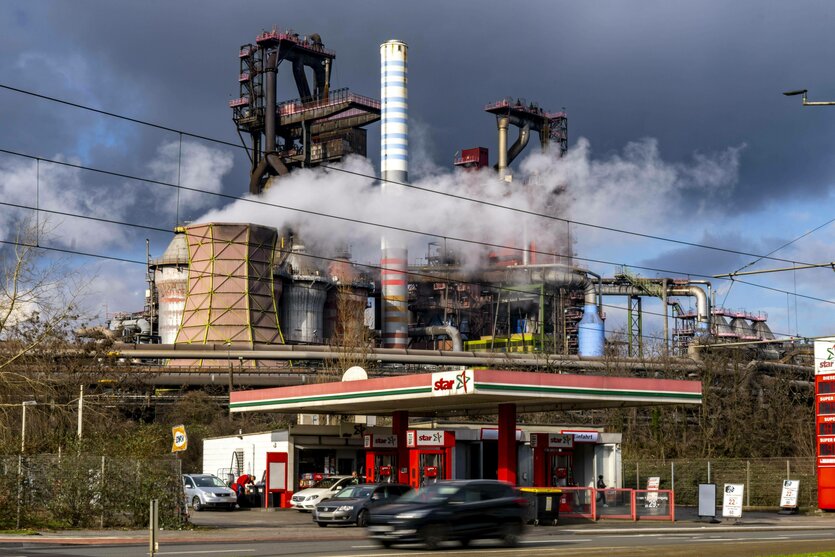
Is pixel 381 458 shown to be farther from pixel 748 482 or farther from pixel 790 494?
pixel 790 494

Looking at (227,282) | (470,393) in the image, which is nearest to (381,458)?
(470,393)

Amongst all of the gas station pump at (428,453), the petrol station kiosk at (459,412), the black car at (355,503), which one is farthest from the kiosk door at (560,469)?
the black car at (355,503)

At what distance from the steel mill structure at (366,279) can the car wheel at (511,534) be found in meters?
73.9

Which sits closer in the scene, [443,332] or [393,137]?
[393,137]

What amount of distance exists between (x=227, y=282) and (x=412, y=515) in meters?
83.0

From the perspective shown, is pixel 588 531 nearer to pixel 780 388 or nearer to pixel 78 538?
pixel 78 538

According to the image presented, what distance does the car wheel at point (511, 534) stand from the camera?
82.9 feet

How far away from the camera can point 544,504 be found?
3741cm

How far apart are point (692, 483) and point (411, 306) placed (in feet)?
289

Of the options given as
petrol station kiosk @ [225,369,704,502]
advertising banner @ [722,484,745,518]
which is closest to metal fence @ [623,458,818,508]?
petrol station kiosk @ [225,369,704,502]

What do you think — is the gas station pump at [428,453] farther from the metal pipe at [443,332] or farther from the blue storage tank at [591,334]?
the blue storage tank at [591,334]

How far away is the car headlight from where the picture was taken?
23.9 m

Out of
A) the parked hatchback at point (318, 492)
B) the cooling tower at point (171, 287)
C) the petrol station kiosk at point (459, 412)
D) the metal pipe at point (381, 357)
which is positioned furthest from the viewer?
the cooling tower at point (171, 287)

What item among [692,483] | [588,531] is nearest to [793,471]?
[692,483]
